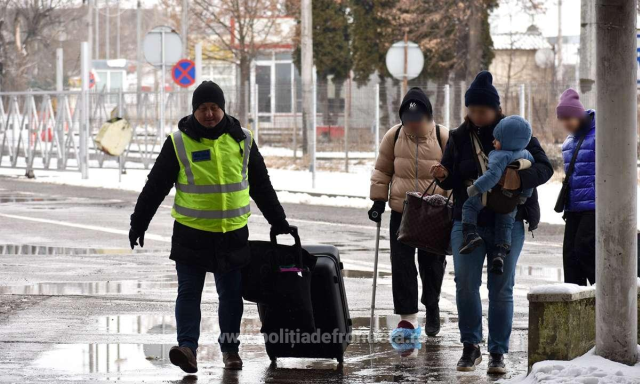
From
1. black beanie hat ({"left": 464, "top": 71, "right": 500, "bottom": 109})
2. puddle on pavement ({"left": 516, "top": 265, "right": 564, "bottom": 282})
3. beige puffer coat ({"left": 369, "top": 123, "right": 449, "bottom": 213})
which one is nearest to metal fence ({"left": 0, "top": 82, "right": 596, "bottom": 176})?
puddle on pavement ({"left": 516, "top": 265, "right": 564, "bottom": 282})

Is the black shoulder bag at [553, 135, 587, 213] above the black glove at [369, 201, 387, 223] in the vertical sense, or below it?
above

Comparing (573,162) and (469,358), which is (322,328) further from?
(573,162)

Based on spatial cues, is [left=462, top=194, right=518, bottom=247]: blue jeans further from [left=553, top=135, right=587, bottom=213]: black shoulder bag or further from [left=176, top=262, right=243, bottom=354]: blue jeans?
[left=553, top=135, right=587, bottom=213]: black shoulder bag

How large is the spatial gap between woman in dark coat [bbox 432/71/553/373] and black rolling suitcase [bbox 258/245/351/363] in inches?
27.0

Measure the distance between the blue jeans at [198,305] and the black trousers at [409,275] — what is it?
1.37m

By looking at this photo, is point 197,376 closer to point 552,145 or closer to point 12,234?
point 12,234

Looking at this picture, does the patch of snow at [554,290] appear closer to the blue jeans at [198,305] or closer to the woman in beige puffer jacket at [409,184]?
the woman in beige puffer jacket at [409,184]

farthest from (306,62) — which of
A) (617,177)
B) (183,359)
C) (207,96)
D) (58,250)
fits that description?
(617,177)

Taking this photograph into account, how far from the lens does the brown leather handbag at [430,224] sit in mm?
7738

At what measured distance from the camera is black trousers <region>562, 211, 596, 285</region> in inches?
334

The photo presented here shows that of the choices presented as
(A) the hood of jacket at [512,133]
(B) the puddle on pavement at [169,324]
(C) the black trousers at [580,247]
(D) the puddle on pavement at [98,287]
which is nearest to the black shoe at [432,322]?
(B) the puddle on pavement at [169,324]

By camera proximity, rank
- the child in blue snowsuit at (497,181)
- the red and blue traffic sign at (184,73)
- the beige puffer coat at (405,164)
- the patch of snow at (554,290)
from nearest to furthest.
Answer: the patch of snow at (554,290) < the child in blue snowsuit at (497,181) < the beige puffer coat at (405,164) < the red and blue traffic sign at (184,73)

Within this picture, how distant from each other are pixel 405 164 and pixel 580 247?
4.24 ft

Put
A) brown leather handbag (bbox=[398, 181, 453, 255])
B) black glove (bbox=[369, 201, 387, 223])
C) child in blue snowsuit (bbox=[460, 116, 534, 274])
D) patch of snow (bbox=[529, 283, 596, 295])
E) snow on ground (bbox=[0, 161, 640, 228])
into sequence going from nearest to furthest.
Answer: patch of snow (bbox=[529, 283, 596, 295])
child in blue snowsuit (bbox=[460, 116, 534, 274])
brown leather handbag (bbox=[398, 181, 453, 255])
black glove (bbox=[369, 201, 387, 223])
snow on ground (bbox=[0, 161, 640, 228])
